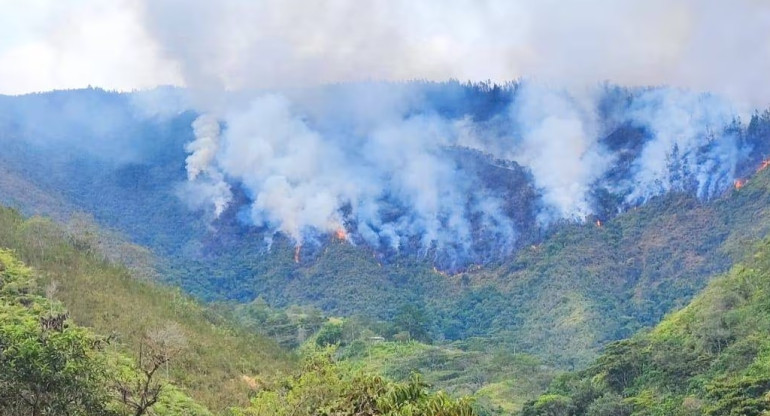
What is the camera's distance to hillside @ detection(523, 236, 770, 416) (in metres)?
42.4

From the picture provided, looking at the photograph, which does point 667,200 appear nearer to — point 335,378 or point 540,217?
point 540,217

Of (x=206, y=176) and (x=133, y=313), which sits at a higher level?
(x=206, y=176)

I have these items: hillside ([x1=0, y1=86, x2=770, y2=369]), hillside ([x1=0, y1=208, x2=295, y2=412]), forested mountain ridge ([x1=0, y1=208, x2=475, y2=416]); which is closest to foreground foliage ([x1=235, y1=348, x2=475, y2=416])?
forested mountain ridge ([x1=0, y1=208, x2=475, y2=416])

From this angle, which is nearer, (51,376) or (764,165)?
(51,376)

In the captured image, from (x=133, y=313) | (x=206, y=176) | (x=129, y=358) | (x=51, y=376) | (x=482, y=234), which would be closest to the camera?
(x=51, y=376)

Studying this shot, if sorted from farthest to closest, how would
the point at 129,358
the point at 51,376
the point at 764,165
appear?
the point at 764,165 → the point at 129,358 → the point at 51,376

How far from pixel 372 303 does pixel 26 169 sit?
54.8 m

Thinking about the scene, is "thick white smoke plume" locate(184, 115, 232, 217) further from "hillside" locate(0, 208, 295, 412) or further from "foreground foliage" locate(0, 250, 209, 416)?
"foreground foliage" locate(0, 250, 209, 416)

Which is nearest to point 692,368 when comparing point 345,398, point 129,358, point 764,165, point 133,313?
point 133,313

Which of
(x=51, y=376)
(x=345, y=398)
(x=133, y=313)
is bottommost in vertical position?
(x=51, y=376)

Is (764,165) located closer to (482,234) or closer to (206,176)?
(482,234)

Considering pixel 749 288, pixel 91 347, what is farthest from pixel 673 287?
pixel 91 347

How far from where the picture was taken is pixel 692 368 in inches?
1922

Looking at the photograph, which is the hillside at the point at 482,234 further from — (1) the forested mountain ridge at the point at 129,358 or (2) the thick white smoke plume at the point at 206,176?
(1) the forested mountain ridge at the point at 129,358
